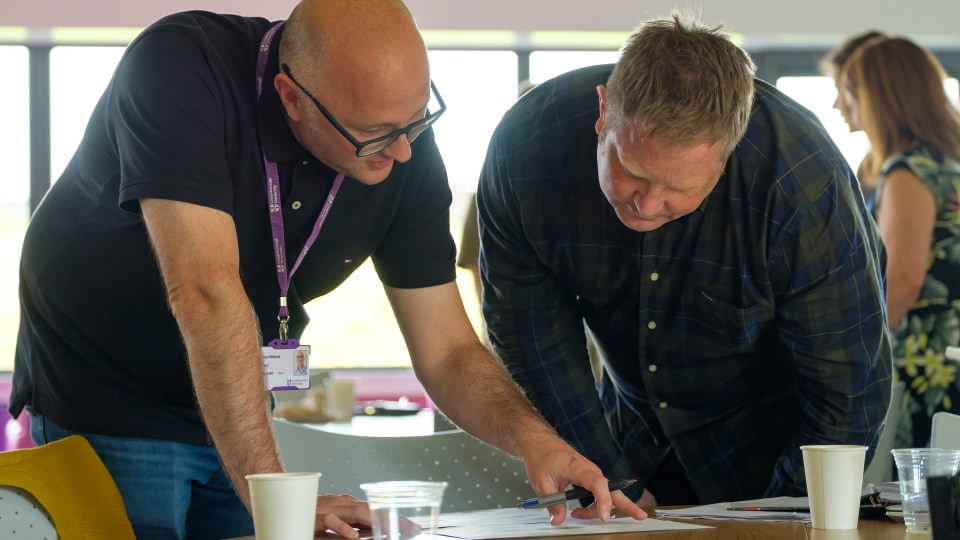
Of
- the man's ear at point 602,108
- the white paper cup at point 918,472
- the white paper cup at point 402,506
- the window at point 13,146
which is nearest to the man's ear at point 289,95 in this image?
the man's ear at point 602,108

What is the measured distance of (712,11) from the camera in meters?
6.61

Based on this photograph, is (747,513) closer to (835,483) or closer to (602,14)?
(835,483)

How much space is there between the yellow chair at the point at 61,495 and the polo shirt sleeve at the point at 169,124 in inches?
14.8

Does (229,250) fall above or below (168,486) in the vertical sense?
above

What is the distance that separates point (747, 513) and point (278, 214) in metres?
0.86

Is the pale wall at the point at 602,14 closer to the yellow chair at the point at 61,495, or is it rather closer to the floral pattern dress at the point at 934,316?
the floral pattern dress at the point at 934,316

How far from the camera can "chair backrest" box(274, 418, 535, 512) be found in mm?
2111

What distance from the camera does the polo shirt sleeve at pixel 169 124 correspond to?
5.24ft

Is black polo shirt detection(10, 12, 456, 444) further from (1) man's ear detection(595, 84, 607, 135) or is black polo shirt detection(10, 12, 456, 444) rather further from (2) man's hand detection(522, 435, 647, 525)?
(2) man's hand detection(522, 435, 647, 525)

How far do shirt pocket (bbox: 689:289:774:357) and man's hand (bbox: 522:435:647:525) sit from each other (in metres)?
0.49

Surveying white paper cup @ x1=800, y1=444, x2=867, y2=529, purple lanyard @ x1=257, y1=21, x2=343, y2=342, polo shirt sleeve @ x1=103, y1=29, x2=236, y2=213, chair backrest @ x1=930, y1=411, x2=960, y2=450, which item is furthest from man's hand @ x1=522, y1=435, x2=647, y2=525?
chair backrest @ x1=930, y1=411, x2=960, y2=450

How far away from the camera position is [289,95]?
1.77 meters

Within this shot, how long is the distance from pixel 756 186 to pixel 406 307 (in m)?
0.65

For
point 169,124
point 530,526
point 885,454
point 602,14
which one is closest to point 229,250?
point 169,124
